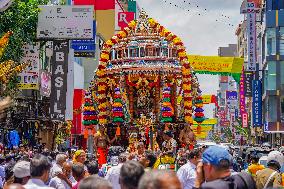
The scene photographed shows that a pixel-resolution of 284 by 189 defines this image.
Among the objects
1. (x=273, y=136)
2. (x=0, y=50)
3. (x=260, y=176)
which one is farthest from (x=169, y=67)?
(x=273, y=136)

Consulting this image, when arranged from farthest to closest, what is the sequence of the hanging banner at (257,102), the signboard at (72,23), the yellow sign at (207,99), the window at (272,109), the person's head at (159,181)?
the yellow sign at (207,99) < the hanging banner at (257,102) < the window at (272,109) < the signboard at (72,23) < the person's head at (159,181)

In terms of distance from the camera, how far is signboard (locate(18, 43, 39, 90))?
32969mm

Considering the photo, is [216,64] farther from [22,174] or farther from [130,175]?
[130,175]

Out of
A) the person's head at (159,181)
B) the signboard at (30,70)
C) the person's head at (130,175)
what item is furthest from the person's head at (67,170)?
the signboard at (30,70)

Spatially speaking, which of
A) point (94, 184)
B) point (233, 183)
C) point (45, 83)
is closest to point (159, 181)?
point (94, 184)

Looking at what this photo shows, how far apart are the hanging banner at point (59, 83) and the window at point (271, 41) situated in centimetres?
2420

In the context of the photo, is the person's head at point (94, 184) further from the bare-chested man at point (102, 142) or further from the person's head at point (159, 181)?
the bare-chested man at point (102, 142)

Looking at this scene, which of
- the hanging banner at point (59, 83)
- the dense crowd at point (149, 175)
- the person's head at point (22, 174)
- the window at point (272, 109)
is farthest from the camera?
the window at point (272, 109)

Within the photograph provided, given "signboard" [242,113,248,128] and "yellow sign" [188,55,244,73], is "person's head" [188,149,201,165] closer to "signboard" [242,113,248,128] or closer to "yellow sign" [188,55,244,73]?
"yellow sign" [188,55,244,73]

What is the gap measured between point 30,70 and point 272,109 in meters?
27.1

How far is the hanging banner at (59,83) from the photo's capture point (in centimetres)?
3550

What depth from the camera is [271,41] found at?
56312mm

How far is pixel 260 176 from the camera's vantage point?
10688mm

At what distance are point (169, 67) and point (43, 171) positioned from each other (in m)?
20.7
